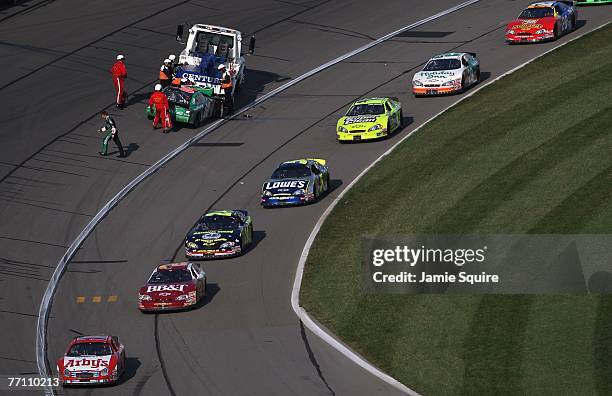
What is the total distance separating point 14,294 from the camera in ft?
137

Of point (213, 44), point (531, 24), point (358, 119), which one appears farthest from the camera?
point (531, 24)

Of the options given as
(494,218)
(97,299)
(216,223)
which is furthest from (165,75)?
(494,218)

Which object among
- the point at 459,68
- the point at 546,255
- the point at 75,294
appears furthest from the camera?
the point at 459,68

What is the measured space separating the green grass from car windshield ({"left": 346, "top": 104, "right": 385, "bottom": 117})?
6.38 ft

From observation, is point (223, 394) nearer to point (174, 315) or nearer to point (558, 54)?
point (174, 315)

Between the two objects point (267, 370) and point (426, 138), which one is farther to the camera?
point (426, 138)

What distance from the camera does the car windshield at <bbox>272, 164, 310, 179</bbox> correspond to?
48219mm

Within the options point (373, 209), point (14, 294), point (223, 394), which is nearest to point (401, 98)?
point (373, 209)

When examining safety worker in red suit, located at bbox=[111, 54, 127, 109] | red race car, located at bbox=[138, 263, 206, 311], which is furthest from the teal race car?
→ red race car, located at bbox=[138, 263, 206, 311]

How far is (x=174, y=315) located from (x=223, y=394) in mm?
7080

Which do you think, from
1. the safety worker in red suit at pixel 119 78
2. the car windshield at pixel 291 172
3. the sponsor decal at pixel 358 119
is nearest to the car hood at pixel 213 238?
the car windshield at pixel 291 172

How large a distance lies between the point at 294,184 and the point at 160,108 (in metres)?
10.6

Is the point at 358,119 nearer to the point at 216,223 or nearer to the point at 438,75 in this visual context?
the point at 438,75

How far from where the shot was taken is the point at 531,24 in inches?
2518
